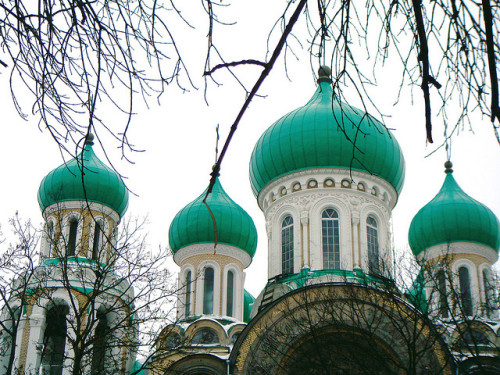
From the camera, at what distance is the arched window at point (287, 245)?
64.9 feet

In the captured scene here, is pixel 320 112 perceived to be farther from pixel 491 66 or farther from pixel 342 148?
pixel 491 66

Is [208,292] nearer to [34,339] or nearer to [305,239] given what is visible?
[305,239]

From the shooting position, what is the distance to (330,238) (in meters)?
19.8

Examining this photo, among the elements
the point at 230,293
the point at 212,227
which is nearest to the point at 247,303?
the point at 230,293

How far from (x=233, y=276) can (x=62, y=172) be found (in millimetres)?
5787

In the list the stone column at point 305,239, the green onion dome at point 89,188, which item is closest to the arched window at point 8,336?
the green onion dome at point 89,188

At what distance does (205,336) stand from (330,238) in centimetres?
410

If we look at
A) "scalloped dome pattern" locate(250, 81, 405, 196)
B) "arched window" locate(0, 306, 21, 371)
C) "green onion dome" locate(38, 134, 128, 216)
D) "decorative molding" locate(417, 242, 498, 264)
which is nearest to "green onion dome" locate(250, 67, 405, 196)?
"scalloped dome pattern" locate(250, 81, 405, 196)

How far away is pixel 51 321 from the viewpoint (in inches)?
765

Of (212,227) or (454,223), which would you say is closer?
(212,227)

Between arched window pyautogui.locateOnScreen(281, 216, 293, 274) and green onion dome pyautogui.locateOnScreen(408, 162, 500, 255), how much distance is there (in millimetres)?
4428

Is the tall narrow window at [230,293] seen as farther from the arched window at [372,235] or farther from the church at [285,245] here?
the arched window at [372,235]

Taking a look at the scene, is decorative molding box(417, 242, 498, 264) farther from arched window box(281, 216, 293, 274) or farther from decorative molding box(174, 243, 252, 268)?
decorative molding box(174, 243, 252, 268)

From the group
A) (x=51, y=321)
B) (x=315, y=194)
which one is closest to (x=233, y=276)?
(x=315, y=194)
